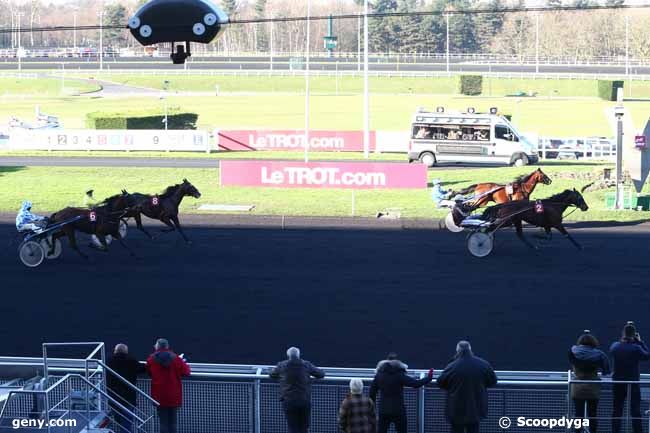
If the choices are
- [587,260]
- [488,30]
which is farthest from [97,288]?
[488,30]

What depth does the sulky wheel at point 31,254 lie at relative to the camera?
61.6ft

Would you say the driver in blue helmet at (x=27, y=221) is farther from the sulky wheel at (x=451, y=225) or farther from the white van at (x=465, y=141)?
the white van at (x=465, y=141)

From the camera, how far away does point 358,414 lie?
8.20 meters

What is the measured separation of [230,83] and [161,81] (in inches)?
235

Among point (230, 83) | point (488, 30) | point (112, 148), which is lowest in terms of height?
point (112, 148)

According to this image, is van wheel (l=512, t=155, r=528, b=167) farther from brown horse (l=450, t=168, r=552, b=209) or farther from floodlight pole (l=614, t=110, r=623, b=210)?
brown horse (l=450, t=168, r=552, b=209)

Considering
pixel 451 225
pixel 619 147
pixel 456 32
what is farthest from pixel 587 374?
pixel 456 32

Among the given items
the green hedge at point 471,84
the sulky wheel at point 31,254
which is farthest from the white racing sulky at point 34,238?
the green hedge at point 471,84

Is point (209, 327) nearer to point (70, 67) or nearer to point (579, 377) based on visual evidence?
point (579, 377)

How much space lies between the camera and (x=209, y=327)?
567 inches

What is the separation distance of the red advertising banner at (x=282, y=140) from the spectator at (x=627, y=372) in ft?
106

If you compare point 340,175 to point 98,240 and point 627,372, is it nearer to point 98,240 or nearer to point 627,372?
point 98,240

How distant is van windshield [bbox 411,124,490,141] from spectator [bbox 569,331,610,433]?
26858 mm

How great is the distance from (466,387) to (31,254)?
1231cm
